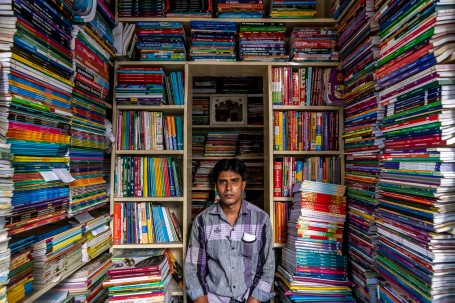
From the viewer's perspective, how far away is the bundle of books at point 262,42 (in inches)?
82.4

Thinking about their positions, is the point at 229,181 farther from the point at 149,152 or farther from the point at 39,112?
the point at 39,112

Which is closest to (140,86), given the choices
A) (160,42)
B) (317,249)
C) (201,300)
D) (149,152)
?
(160,42)

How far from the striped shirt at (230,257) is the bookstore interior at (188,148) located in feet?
0.50

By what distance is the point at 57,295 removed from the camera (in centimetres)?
143

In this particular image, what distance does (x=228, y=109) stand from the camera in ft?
9.17

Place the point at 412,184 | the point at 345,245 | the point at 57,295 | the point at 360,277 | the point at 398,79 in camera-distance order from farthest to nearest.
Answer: the point at 345,245 < the point at 360,277 < the point at 57,295 < the point at 398,79 < the point at 412,184

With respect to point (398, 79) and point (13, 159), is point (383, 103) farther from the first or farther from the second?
point (13, 159)

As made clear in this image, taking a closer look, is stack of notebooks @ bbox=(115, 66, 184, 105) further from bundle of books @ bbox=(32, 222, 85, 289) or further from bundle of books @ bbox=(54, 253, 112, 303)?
bundle of books @ bbox=(54, 253, 112, 303)

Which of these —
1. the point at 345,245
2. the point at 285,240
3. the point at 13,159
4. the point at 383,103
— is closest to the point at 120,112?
the point at 13,159

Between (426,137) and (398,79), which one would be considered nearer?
(426,137)

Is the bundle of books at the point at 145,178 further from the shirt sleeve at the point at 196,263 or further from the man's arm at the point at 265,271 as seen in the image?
the man's arm at the point at 265,271

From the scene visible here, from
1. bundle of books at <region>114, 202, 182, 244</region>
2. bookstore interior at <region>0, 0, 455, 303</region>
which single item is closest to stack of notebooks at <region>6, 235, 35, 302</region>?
bookstore interior at <region>0, 0, 455, 303</region>

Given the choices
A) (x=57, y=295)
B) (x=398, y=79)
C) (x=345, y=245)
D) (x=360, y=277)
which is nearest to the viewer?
(x=398, y=79)

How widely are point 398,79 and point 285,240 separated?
4.04ft
